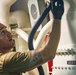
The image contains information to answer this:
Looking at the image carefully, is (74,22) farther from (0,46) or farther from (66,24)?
(0,46)

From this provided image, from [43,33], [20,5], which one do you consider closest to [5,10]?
[20,5]

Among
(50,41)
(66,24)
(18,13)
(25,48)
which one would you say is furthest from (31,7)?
(50,41)

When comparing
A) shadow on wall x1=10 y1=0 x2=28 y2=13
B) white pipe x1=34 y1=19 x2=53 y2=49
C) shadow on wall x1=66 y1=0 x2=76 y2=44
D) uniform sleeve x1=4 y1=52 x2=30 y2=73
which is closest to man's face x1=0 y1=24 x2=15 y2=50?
uniform sleeve x1=4 y1=52 x2=30 y2=73

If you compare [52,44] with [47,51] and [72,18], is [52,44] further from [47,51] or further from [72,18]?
[72,18]

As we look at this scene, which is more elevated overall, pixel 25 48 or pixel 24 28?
pixel 24 28

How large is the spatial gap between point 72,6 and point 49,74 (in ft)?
1.48

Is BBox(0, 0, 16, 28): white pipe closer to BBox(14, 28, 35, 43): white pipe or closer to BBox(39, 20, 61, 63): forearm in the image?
BBox(14, 28, 35, 43): white pipe

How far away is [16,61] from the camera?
979mm

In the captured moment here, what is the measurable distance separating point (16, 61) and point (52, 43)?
176mm

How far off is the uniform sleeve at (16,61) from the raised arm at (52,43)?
22 millimetres

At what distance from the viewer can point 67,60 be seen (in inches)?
43.7

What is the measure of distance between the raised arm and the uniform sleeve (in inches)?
0.9

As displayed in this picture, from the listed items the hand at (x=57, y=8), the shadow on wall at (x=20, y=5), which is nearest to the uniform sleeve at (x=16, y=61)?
the hand at (x=57, y=8)

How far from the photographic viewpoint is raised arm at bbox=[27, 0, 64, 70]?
Result: 38.3 inches
